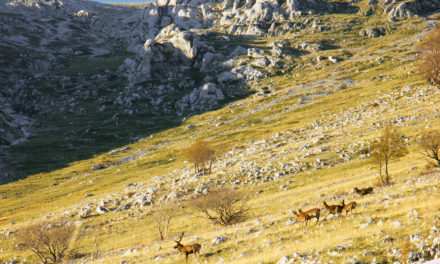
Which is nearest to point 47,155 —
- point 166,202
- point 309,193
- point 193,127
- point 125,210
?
point 193,127

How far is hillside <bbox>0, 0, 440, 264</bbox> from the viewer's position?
1588cm

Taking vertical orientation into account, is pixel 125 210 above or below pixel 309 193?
below

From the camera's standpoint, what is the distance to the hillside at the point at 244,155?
52.1 ft

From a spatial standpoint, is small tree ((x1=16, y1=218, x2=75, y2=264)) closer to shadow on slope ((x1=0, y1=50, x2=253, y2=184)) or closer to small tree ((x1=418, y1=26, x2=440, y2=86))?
small tree ((x1=418, y1=26, x2=440, y2=86))

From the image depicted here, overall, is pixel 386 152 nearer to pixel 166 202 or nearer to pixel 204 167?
pixel 166 202

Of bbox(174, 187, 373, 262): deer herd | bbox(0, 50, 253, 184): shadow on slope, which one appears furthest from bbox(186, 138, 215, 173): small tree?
bbox(0, 50, 253, 184): shadow on slope

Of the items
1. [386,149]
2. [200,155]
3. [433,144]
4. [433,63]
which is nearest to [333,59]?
[433,63]

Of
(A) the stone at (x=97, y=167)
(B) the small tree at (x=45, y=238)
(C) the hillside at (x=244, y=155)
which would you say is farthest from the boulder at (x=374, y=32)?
(B) the small tree at (x=45, y=238)

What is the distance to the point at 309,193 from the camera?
32969mm

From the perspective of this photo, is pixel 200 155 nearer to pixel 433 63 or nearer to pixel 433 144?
pixel 433 144

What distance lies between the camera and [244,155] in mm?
60562

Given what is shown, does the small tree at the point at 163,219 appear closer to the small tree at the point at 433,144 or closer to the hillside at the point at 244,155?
the hillside at the point at 244,155

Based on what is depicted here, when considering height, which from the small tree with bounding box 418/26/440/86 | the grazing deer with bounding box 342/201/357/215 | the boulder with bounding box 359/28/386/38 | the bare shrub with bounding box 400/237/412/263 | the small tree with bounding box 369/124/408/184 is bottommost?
the small tree with bounding box 369/124/408/184

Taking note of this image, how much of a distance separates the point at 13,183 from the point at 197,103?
95.3 m
